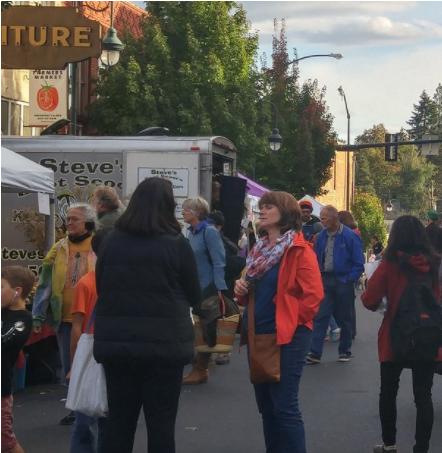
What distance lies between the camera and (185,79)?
105ft

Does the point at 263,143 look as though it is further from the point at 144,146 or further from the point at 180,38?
the point at 144,146

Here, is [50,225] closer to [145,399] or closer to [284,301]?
[284,301]

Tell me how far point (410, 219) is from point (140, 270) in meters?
2.48

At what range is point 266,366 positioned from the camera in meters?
6.40

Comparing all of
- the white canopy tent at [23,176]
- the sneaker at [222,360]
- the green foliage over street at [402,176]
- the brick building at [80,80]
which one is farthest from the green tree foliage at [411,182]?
the white canopy tent at [23,176]

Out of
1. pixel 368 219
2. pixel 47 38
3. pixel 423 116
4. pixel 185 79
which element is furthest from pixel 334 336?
pixel 423 116

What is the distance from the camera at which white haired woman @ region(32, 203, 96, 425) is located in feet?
27.6

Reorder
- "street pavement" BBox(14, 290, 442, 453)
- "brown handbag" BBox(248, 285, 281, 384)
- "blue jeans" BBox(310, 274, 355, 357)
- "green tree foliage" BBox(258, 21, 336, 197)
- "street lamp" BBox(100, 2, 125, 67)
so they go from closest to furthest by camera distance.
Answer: "brown handbag" BBox(248, 285, 281, 384) < "street pavement" BBox(14, 290, 442, 453) < "blue jeans" BBox(310, 274, 355, 357) < "street lamp" BBox(100, 2, 125, 67) < "green tree foliage" BBox(258, 21, 336, 197)

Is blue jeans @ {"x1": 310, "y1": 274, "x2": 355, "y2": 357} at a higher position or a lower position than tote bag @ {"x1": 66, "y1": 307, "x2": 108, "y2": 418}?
lower

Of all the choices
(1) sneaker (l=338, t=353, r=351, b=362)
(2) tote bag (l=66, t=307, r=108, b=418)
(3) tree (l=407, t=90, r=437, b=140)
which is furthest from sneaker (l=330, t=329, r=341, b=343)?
(3) tree (l=407, t=90, r=437, b=140)

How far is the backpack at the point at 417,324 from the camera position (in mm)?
7191

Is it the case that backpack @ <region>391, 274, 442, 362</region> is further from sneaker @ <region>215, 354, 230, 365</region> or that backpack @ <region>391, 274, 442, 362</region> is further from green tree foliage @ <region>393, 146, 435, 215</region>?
green tree foliage @ <region>393, 146, 435, 215</region>

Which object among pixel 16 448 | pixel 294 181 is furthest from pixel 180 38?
pixel 16 448

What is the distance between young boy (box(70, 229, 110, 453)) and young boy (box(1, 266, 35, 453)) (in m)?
0.32
